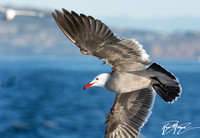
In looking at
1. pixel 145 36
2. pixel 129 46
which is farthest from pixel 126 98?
pixel 145 36

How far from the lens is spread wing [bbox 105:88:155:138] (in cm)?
843

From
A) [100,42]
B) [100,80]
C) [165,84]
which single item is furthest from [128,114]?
[100,42]

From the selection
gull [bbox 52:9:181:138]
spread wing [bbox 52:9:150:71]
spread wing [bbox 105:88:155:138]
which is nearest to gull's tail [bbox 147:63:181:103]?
gull [bbox 52:9:181:138]

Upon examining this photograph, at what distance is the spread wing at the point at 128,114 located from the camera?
8.43 meters

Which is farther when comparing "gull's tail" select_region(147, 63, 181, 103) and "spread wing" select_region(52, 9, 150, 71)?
"gull's tail" select_region(147, 63, 181, 103)

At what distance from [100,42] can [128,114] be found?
7.32 ft

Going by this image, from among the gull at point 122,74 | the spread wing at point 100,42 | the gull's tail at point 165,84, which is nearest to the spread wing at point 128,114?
the gull at point 122,74

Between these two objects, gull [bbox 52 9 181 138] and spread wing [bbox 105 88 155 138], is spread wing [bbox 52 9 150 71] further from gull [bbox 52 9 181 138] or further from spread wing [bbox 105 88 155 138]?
spread wing [bbox 105 88 155 138]

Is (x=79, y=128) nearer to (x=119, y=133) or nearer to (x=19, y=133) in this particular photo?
(x=19, y=133)

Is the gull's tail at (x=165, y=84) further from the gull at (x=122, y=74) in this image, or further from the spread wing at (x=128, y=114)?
the spread wing at (x=128, y=114)

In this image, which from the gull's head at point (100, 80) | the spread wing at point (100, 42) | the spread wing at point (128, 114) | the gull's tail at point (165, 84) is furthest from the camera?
the spread wing at point (128, 114)

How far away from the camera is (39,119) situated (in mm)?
41625

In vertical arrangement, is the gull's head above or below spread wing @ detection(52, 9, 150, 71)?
below

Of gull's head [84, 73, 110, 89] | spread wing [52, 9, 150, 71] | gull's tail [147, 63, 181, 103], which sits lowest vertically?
gull's tail [147, 63, 181, 103]
